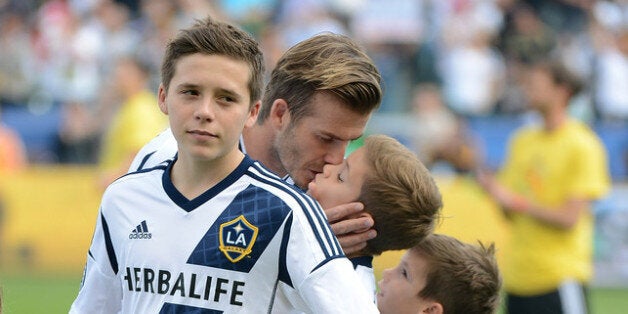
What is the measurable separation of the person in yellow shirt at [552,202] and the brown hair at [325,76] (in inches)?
162

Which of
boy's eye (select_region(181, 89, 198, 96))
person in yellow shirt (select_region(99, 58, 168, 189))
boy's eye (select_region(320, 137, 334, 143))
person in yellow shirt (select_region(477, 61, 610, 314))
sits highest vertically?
person in yellow shirt (select_region(99, 58, 168, 189))

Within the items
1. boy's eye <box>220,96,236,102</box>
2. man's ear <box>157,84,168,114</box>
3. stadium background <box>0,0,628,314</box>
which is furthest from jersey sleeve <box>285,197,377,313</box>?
stadium background <box>0,0,628,314</box>

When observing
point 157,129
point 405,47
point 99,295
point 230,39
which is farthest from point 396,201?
point 405,47

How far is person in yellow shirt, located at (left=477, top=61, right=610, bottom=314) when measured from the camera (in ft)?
26.5

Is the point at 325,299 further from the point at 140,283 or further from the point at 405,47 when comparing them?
the point at 405,47

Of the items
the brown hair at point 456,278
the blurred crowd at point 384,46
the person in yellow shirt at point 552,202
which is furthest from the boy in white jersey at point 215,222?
the blurred crowd at point 384,46

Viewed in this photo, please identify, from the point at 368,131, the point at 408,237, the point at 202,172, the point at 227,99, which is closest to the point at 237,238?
the point at 202,172

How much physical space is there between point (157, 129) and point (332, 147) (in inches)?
253

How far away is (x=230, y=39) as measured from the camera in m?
3.42

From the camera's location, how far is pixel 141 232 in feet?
11.2

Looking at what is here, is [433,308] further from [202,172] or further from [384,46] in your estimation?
[384,46]

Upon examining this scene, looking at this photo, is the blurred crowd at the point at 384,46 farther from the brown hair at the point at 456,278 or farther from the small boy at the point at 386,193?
the small boy at the point at 386,193

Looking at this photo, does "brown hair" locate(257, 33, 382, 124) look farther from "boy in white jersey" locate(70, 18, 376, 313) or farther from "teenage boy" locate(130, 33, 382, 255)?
"boy in white jersey" locate(70, 18, 376, 313)

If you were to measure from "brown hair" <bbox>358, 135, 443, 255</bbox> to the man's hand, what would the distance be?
4 cm
